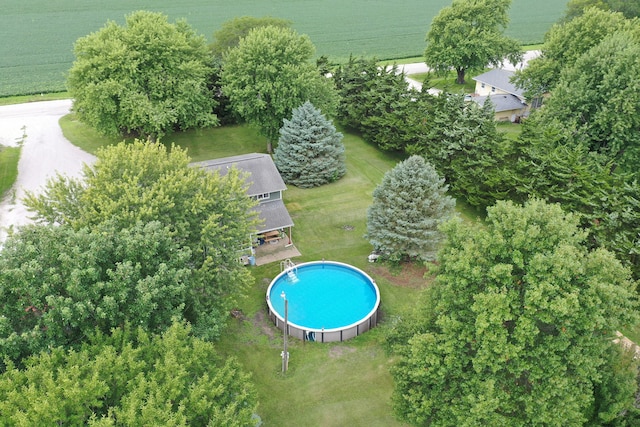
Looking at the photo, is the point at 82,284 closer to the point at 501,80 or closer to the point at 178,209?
the point at 178,209

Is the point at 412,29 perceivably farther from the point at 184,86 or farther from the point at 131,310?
the point at 131,310

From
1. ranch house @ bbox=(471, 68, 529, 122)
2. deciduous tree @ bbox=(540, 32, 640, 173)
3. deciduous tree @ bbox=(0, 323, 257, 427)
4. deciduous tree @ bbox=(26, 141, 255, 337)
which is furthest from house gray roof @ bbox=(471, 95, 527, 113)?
deciduous tree @ bbox=(0, 323, 257, 427)

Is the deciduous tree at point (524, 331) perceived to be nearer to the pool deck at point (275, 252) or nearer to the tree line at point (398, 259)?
the tree line at point (398, 259)

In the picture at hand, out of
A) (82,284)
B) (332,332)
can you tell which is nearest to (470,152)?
(332,332)

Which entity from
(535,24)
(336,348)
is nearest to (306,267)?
(336,348)

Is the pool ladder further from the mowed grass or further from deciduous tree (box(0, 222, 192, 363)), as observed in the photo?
deciduous tree (box(0, 222, 192, 363))
